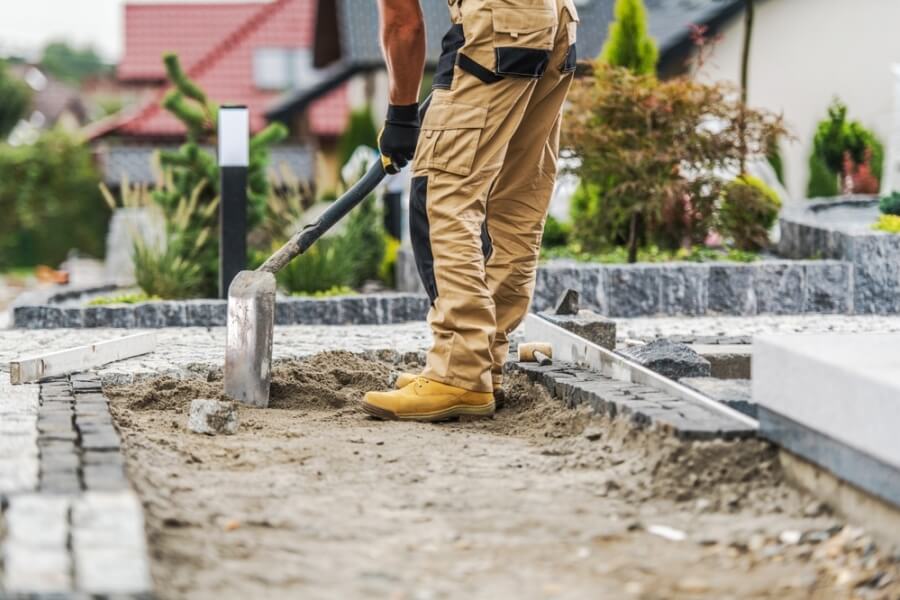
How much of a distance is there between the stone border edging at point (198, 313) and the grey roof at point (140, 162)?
22.5m

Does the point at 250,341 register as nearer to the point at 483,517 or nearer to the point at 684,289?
the point at 483,517

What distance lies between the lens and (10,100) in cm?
5103

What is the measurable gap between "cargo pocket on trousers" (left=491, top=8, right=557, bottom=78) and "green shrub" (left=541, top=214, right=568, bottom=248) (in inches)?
254

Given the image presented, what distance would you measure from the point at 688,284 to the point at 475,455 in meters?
4.70

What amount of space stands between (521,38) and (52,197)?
25603 mm

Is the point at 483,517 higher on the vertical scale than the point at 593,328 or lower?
lower

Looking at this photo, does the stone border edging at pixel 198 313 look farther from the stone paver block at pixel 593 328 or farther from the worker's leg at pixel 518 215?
the worker's leg at pixel 518 215

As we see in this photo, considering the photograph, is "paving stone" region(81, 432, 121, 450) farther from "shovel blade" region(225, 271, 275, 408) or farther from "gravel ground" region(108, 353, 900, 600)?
"shovel blade" region(225, 271, 275, 408)

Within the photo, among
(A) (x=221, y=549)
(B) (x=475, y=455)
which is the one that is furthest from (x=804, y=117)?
(A) (x=221, y=549)

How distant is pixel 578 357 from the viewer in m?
5.29

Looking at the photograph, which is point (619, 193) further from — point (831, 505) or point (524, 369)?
point (831, 505)

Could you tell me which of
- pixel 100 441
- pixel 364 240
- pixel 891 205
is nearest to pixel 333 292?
pixel 364 240

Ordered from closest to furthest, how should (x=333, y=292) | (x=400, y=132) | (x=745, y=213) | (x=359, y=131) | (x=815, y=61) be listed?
1. (x=400, y=132)
2. (x=333, y=292)
3. (x=745, y=213)
4. (x=815, y=61)
5. (x=359, y=131)

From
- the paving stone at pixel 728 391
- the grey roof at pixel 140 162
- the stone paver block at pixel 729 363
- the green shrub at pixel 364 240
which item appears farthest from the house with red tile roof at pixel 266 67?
the paving stone at pixel 728 391
